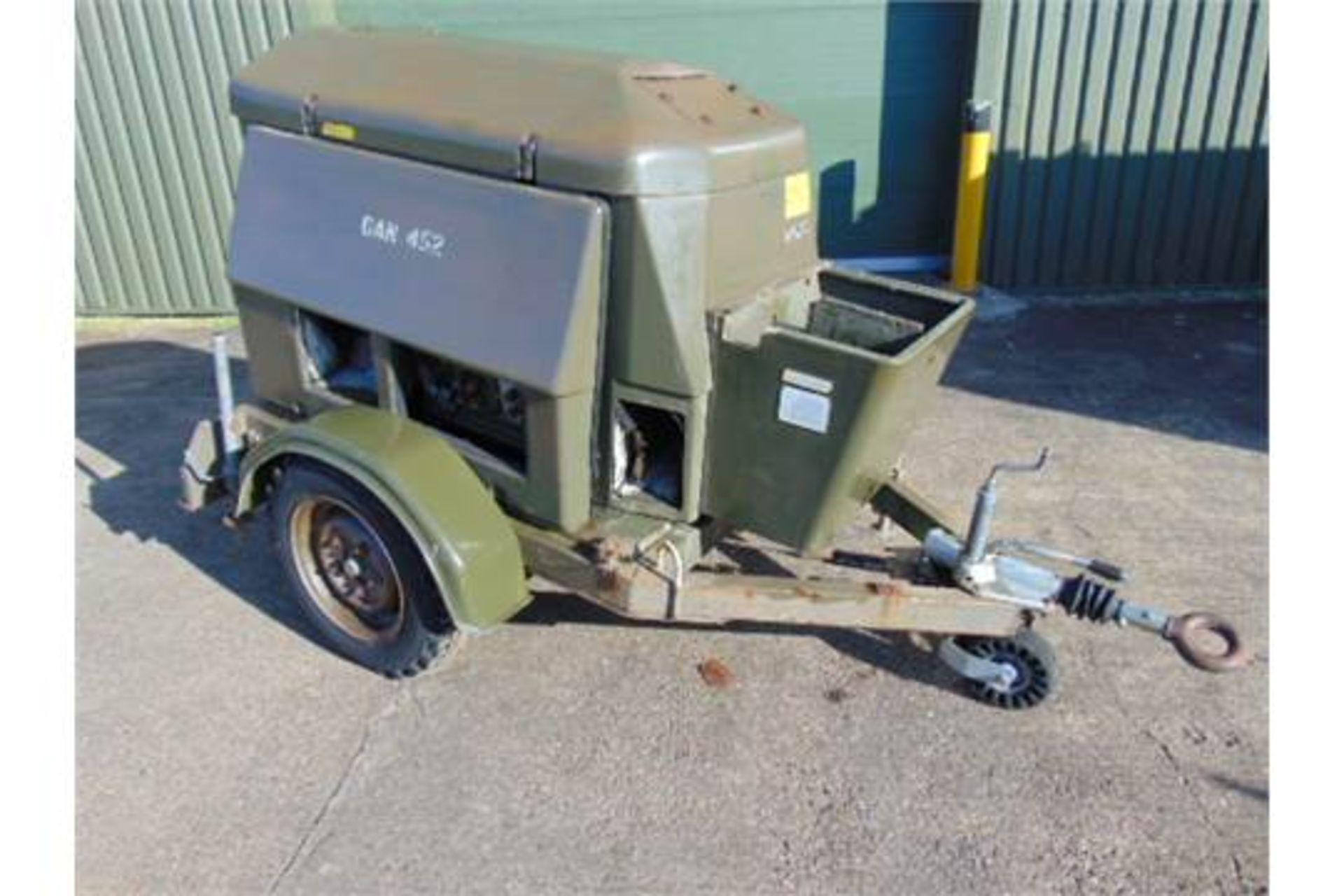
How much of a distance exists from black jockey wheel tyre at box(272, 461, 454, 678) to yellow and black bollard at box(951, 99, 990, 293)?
4.90m

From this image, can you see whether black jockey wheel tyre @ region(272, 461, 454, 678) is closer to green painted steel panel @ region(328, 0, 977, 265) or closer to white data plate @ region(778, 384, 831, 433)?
white data plate @ region(778, 384, 831, 433)

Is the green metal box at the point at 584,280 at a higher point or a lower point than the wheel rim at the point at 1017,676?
higher

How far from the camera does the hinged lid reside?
266cm

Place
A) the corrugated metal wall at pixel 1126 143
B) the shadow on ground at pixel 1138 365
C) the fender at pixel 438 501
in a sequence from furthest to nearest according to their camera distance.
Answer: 1. the corrugated metal wall at pixel 1126 143
2. the shadow on ground at pixel 1138 365
3. the fender at pixel 438 501

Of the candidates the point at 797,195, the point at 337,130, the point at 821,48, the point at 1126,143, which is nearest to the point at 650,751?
the point at 797,195

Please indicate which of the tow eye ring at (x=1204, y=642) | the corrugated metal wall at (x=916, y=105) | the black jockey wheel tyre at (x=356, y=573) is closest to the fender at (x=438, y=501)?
the black jockey wheel tyre at (x=356, y=573)

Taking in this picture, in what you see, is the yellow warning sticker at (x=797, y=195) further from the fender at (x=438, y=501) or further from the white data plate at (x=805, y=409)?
the fender at (x=438, y=501)

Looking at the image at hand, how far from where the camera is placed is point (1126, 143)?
21.8ft

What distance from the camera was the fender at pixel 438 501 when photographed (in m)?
2.96

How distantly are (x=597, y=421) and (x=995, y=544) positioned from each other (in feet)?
4.18

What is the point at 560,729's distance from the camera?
3168 mm

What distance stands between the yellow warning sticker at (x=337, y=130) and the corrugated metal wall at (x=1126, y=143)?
4.64 metres

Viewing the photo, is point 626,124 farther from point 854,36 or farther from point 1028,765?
point 854,36

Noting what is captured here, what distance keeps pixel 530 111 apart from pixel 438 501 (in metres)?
1.15
